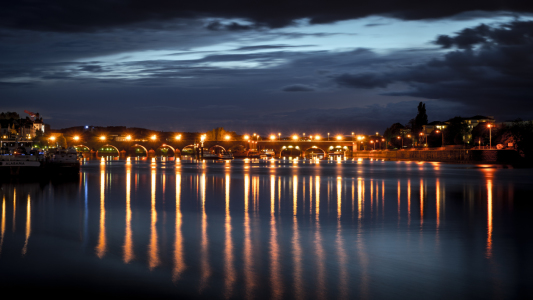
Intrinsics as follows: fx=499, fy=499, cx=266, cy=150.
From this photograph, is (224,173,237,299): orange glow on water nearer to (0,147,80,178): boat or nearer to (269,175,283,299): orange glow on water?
(269,175,283,299): orange glow on water

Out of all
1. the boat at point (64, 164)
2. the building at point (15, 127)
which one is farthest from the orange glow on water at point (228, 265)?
the building at point (15, 127)

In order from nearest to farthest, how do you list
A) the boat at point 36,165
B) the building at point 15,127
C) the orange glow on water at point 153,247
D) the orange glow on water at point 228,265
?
the orange glow on water at point 228,265 → the orange glow on water at point 153,247 → the boat at point 36,165 → the building at point 15,127

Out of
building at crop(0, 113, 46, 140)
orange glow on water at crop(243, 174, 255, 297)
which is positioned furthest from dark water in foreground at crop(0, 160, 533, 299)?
building at crop(0, 113, 46, 140)

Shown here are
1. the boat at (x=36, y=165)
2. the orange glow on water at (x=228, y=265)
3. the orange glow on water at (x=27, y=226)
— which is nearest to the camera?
the orange glow on water at (x=228, y=265)

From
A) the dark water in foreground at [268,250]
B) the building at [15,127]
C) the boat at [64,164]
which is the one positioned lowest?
the dark water in foreground at [268,250]

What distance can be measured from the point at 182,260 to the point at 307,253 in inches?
93.4

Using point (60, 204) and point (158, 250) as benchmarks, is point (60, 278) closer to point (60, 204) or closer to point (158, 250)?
point (158, 250)

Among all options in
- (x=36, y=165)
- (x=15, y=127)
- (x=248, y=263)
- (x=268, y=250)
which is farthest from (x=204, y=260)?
(x=15, y=127)

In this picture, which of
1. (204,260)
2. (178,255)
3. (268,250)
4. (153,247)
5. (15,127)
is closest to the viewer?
(204,260)

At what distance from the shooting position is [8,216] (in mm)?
14266

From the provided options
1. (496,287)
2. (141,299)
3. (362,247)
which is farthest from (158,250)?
(496,287)

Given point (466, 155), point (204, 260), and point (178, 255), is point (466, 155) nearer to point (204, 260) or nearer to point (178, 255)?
point (178, 255)

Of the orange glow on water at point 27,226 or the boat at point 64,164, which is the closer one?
the orange glow on water at point 27,226

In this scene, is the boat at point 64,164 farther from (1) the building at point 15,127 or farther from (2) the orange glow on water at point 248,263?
(1) the building at point 15,127
